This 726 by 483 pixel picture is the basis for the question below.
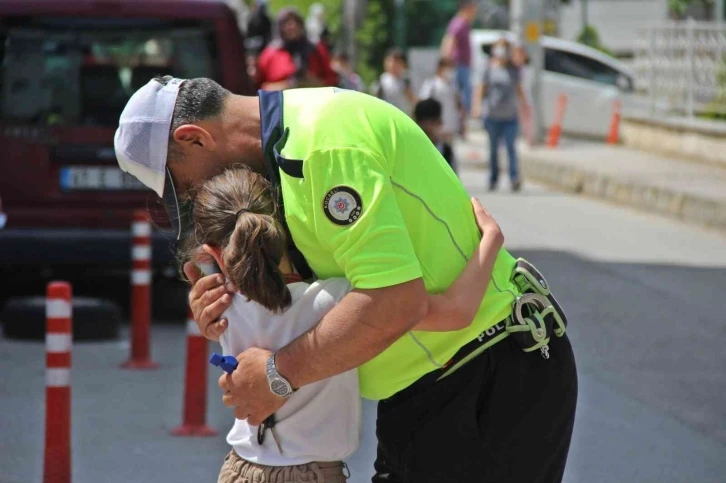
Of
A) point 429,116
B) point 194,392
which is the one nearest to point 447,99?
point 429,116

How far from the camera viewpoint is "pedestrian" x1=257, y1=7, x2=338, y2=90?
12922 millimetres

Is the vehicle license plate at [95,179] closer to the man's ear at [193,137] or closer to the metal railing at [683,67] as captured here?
the man's ear at [193,137]

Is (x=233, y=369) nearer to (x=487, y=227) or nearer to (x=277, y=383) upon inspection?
(x=277, y=383)

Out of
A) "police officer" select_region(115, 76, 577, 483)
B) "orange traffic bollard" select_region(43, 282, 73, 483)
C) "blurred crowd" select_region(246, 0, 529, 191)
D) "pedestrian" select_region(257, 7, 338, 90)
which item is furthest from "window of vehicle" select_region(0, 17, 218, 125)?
"police officer" select_region(115, 76, 577, 483)

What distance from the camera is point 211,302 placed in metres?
2.63

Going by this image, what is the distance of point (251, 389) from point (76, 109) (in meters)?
6.24

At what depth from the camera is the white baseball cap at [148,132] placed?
2.48 metres

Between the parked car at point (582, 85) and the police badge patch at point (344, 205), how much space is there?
1989 centimetres

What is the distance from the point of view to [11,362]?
7.59m

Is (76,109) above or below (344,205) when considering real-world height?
below

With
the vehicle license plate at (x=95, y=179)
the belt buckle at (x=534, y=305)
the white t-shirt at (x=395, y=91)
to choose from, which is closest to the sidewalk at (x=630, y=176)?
the white t-shirt at (x=395, y=91)

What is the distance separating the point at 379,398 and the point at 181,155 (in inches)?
24.8

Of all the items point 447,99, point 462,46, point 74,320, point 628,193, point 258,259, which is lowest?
point 628,193

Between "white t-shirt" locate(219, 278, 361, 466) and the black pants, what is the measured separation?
104 millimetres
